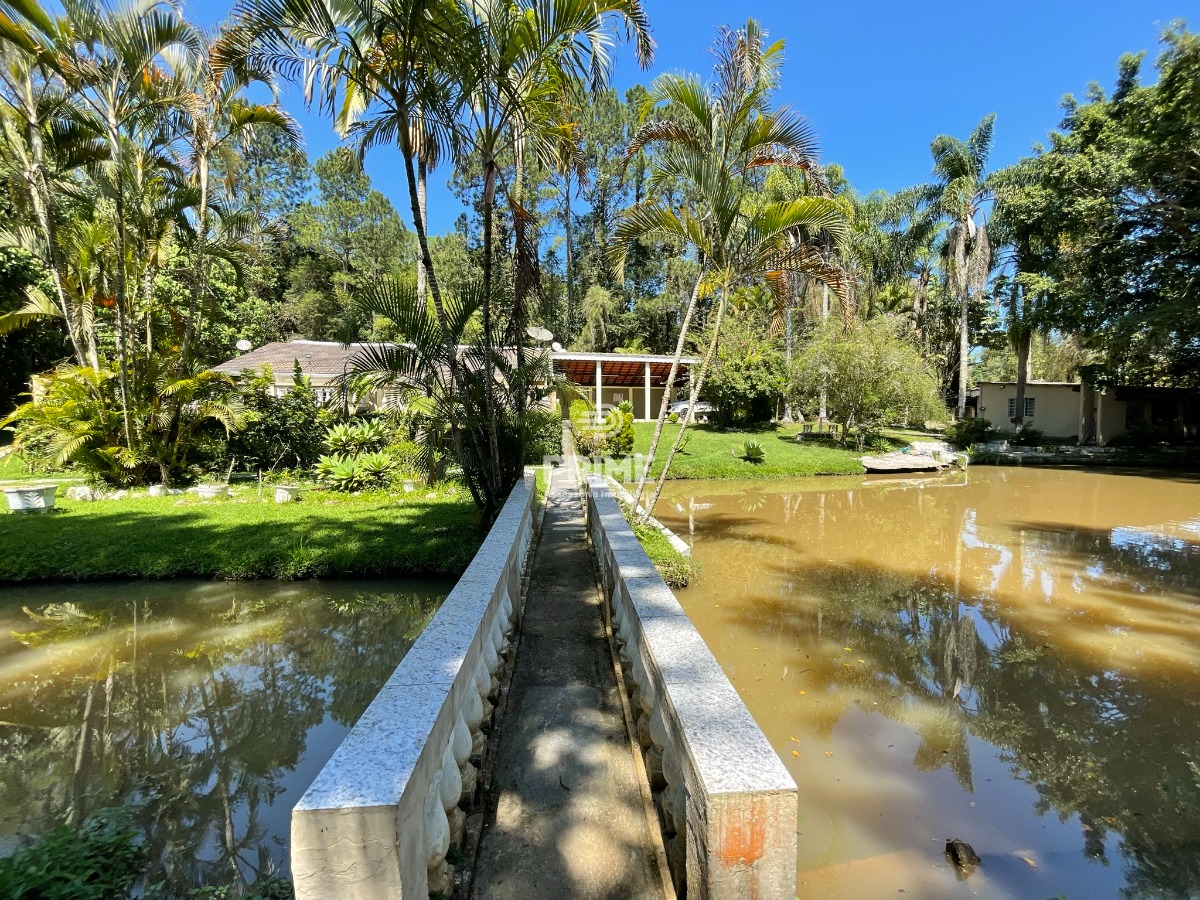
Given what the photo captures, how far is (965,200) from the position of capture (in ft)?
77.2

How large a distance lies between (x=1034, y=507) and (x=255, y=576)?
15.5 metres

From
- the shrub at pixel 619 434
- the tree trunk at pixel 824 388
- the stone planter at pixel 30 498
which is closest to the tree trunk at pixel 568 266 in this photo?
the tree trunk at pixel 824 388

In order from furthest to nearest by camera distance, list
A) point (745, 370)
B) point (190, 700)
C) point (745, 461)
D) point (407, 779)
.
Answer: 1. point (745, 370)
2. point (745, 461)
3. point (190, 700)
4. point (407, 779)

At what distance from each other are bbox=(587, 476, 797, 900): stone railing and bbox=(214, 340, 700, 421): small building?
18.8 feet

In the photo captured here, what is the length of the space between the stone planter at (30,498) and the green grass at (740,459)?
43.7 ft

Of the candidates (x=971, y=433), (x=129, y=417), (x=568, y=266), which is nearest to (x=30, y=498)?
(x=129, y=417)

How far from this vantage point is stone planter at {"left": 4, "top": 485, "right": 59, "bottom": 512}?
9.19m

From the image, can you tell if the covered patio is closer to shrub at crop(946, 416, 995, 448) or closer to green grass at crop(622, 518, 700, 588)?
shrub at crop(946, 416, 995, 448)

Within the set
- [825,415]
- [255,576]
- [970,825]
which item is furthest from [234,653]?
[825,415]

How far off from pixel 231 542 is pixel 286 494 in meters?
3.21

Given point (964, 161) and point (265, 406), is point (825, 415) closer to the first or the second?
point (964, 161)

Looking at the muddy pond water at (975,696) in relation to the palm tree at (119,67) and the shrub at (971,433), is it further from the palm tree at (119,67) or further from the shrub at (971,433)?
the shrub at (971,433)

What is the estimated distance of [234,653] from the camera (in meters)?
5.20

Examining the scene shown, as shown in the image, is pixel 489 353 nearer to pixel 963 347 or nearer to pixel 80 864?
pixel 80 864
